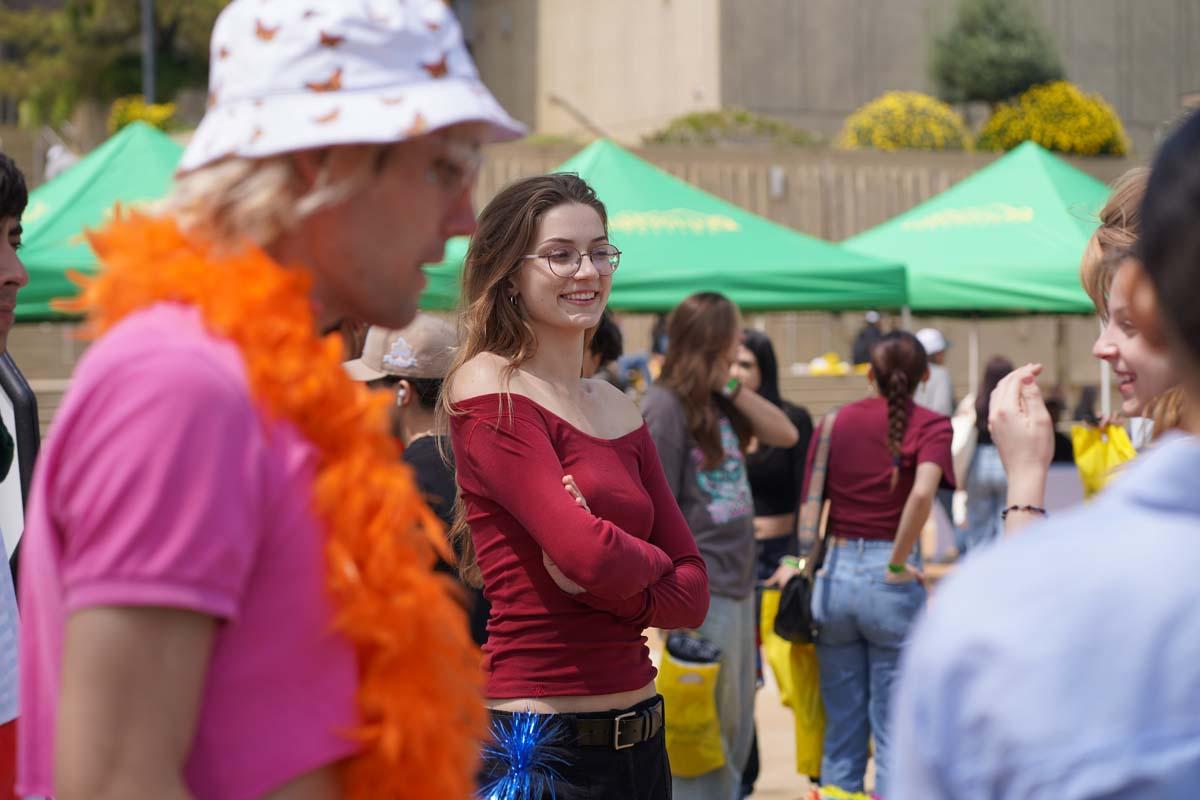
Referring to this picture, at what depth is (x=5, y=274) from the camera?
111 inches

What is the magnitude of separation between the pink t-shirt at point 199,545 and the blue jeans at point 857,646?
4469 millimetres

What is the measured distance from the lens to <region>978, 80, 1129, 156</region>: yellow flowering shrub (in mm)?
22781

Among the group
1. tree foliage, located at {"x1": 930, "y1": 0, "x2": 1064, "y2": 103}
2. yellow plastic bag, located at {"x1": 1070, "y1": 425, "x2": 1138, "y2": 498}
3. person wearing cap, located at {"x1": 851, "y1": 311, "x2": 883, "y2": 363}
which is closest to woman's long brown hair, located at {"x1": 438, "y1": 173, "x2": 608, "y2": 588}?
yellow plastic bag, located at {"x1": 1070, "y1": 425, "x2": 1138, "y2": 498}

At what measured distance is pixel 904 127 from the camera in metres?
22.5

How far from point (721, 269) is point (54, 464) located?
7.54 m

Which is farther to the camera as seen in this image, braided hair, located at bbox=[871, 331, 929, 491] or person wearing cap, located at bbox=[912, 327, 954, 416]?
person wearing cap, located at bbox=[912, 327, 954, 416]

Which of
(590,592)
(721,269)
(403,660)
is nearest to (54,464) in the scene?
(403,660)

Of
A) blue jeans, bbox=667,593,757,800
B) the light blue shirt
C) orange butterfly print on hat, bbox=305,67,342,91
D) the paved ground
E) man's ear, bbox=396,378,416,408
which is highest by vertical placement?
orange butterfly print on hat, bbox=305,67,342,91

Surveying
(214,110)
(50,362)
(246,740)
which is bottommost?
(50,362)

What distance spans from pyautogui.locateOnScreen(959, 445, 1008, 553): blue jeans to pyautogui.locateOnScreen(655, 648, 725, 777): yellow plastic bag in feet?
16.8

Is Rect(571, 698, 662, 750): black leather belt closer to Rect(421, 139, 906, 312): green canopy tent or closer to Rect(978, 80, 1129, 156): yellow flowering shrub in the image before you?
Rect(421, 139, 906, 312): green canopy tent

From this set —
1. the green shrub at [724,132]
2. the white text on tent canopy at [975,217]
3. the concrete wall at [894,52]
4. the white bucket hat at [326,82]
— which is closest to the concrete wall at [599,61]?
the concrete wall at [894,52]

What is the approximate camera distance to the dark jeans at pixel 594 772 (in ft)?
9.02

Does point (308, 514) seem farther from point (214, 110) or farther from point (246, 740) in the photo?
point (214, 110)
